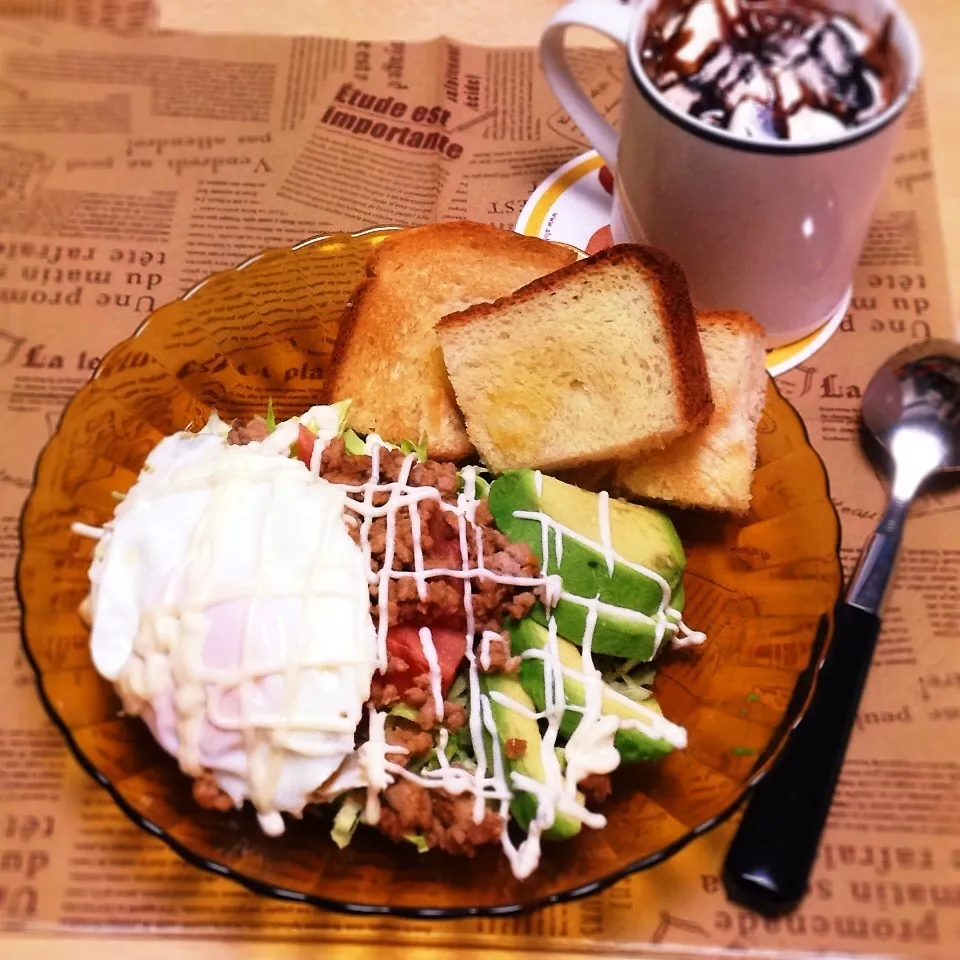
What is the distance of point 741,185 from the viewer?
1.08 meters

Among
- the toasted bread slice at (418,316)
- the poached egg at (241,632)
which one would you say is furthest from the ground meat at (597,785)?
the toasted bread slice at (418,316)

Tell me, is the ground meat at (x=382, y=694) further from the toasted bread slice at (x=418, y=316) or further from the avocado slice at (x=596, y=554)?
the toasted bread slice at (x=418, y=316)

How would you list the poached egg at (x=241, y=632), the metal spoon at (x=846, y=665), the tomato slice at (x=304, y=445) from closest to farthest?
the poached egg at (x=241, y=632) → the metal spoon at (x=846, y=665) → the tomato slice at (x=304, y=445)

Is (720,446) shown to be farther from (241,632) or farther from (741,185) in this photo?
(241,632)

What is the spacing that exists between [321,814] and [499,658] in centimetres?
25

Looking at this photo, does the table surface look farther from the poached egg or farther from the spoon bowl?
the poached egg

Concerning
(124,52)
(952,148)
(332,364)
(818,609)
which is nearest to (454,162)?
(332,364)

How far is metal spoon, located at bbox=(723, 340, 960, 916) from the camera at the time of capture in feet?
3.25

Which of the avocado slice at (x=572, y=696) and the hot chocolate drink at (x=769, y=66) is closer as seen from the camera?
the avocado slice at (x=572, y=696)

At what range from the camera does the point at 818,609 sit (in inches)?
41.6

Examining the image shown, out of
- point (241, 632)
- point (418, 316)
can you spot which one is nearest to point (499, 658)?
point (241, 632)

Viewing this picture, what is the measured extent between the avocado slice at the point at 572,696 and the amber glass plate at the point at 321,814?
2.8 inches

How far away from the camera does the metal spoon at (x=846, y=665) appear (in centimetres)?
99

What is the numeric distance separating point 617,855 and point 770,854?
0.19 meters
